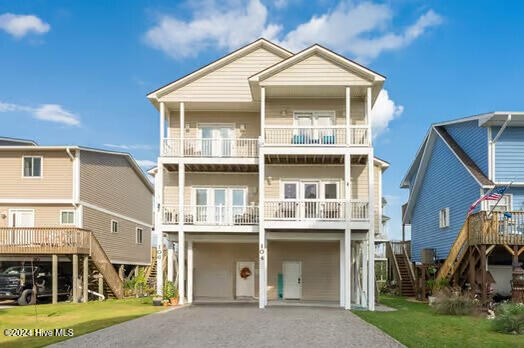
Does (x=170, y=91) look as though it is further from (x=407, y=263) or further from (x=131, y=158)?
(x=407, y=263)

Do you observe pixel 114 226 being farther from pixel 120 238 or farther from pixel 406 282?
pixel 406 282

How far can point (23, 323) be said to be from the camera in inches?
656

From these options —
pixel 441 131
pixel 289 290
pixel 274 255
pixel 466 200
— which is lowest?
pixel 289 290

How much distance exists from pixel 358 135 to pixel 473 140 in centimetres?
572

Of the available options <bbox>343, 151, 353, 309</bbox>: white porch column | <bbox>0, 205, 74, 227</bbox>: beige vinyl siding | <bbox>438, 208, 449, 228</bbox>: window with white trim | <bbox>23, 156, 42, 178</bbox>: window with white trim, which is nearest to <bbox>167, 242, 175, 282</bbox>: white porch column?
<bbox>0, 205, 74, 227</bbox>: beige vinyl siding

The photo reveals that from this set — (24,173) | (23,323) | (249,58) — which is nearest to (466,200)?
(249,58)

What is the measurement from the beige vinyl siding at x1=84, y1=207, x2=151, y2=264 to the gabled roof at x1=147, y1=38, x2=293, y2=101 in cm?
796

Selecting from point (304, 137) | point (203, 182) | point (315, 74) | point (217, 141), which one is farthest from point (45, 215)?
point (315, 74)

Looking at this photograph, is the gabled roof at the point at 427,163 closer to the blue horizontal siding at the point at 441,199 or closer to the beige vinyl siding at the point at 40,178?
the blue horizontal siding at the point at 441,199

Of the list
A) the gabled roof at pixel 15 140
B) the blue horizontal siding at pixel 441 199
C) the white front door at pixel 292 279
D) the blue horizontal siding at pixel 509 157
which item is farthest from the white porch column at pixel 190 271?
the gabled roof at pixel 15 140

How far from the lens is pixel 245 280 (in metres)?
26.8

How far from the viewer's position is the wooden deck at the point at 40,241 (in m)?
24.8

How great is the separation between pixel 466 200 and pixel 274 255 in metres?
9.37

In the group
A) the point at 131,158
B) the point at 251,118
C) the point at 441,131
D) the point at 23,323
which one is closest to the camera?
the point at 23,323
